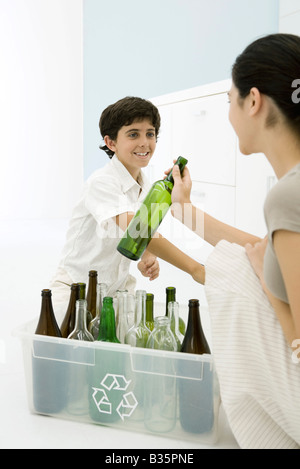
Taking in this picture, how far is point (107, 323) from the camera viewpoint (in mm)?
1326

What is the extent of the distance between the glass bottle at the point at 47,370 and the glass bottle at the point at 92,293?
0.11m

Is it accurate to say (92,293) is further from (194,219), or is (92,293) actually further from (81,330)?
(194,219)

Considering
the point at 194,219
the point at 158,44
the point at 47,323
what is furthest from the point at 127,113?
the point at 158,44

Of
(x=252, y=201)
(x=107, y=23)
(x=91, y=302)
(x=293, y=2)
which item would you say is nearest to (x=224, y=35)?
(x=293, y=2)

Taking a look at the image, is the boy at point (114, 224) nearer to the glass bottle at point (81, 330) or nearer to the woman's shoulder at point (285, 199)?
the glass bottle at point (81, 330)

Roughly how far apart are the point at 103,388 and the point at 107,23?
4.06 m

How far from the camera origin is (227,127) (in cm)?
249

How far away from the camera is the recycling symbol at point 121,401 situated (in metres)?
1.30

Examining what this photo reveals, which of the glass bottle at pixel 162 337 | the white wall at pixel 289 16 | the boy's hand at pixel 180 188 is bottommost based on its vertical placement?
the glass bottle at pixel 162 337

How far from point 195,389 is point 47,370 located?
36cm

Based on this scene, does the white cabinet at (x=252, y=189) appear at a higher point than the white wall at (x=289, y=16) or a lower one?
lower

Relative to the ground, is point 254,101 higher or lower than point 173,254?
higher

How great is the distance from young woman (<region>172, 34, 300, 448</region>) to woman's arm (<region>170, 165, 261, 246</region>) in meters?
0.25

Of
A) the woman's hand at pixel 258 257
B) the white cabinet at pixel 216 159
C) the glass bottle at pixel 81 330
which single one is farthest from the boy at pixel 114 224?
the white cabinet at pixel 216 159
